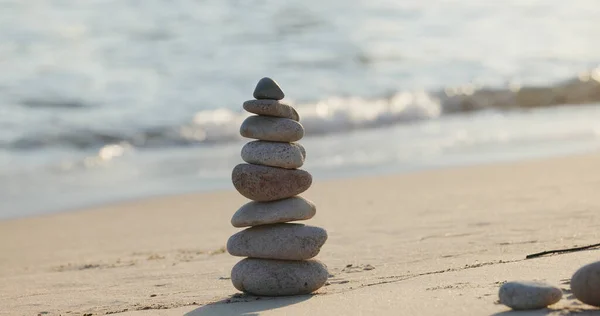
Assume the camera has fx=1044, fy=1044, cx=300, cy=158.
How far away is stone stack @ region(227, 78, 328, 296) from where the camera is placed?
15.5 ft

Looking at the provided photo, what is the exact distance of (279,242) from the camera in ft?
15.5

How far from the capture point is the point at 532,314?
12.7 ft

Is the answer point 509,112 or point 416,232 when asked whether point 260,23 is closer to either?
point 509,112

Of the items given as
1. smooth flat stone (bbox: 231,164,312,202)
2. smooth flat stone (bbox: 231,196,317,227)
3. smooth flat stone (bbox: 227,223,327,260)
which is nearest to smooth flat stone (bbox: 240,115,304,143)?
smooth flat stone (bbox: 231,164,312,202)

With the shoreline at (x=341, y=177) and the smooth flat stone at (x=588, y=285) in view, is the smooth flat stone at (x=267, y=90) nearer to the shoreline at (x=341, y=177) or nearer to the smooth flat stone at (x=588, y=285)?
the smooth flat stone at (x=588, y=285)

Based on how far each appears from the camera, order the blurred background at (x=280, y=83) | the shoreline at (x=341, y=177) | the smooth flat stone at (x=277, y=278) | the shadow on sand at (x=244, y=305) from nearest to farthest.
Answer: the shadow on sand at (x=244, y=305) → the smooth flat stone at (x=277, y=278) → the shoreline at (x=341, y=177) → the blurred background at (x=280, y=83)

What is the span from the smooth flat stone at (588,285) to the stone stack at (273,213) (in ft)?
4.13

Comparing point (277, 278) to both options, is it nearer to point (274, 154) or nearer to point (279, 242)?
point (279, 242)

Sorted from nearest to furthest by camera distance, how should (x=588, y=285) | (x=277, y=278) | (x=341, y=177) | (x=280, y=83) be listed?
1. (x=588, y=285)
2. (x=277, y=278)
3. (x=341, y=177)
4. (x=280, y=83)

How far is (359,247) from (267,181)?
1278 millimetres

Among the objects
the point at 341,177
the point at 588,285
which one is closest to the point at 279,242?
the point at 588,285

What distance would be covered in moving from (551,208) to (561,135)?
501cm

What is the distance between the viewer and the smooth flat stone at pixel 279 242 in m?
4.73

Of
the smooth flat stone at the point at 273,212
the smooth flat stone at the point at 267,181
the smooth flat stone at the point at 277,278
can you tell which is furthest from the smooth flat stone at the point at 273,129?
the smooth flat stone at the point at 277,278
